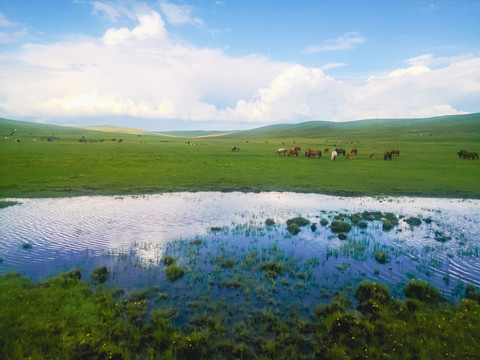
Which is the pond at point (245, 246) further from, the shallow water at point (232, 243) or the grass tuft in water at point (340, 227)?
the grass tuft in water at point (340, 227)

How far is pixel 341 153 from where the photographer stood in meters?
61.4

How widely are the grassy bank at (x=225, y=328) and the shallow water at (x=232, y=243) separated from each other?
113cm

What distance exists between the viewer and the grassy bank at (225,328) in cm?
683

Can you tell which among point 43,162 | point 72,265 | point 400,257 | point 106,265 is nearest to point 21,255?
point 72,265

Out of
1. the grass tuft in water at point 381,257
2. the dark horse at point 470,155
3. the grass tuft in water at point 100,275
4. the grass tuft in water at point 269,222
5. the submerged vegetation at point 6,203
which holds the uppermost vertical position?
the dark horse at point 470,155

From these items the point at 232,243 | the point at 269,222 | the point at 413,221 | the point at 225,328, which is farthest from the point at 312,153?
the point at 225,328

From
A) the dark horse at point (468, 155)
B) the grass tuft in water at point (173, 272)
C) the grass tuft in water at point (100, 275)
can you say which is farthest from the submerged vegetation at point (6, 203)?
the dark horse at point (468, 155)

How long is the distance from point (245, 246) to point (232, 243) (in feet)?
2.47

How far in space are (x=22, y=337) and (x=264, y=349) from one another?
20.0 feet

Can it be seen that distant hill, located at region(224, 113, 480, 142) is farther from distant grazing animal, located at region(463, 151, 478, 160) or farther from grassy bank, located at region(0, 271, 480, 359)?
grassy bank, located at region(0, 271, 480, 359)

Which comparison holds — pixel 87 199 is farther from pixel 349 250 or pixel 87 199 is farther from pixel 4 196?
pixel 349 250

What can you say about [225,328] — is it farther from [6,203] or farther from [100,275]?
[6,203]

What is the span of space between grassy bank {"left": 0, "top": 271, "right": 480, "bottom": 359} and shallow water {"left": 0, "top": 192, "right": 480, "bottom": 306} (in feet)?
3.70

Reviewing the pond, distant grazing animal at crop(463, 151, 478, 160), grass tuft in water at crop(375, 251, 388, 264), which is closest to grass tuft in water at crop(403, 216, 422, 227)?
the pond
